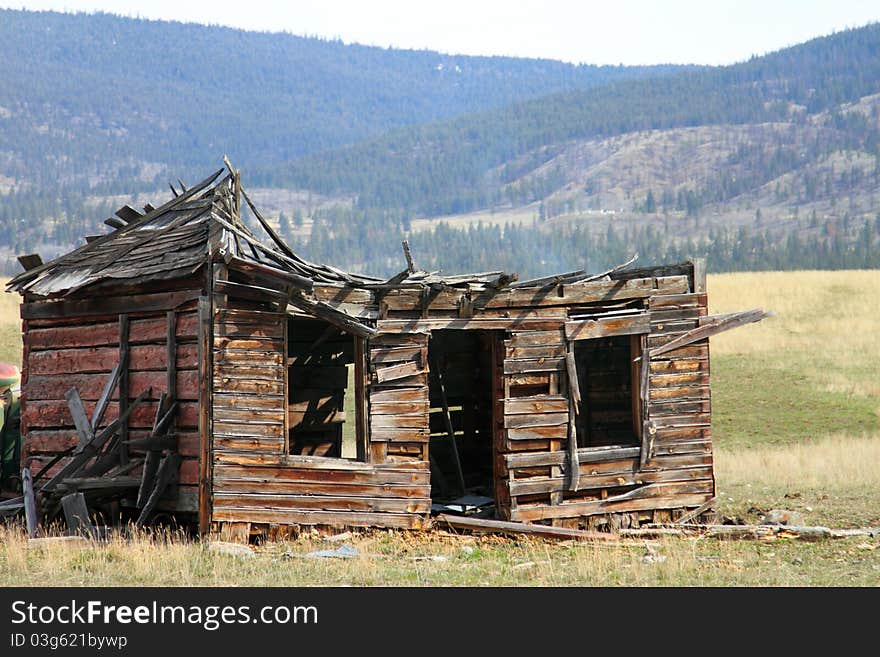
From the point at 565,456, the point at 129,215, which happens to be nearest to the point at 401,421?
the point at 565,456

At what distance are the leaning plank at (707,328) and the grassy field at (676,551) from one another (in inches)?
94.0

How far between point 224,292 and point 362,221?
15319 centimetres

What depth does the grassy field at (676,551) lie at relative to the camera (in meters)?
10.5

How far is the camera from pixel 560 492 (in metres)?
14.1

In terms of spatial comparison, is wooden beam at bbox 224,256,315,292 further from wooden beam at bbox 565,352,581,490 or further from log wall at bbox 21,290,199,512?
wooden beam at bbox 565,352,581,490

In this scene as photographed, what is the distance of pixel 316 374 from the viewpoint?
1569 cm

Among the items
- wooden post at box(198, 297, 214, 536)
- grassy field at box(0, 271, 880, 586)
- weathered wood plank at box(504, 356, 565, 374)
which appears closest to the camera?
grassy field at box(0, 271, 880, 586)

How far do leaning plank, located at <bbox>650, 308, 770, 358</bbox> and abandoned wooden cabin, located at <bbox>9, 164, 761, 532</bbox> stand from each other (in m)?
0.03

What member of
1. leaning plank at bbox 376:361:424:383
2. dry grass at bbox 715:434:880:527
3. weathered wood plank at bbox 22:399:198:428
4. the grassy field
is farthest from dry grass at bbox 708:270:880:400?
weathered wood plank at bbox 22:399:198:428

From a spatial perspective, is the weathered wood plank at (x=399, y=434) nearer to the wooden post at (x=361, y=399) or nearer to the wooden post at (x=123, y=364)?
the wooden post at (x=361, y=399)

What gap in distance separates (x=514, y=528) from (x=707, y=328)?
3.51 meters

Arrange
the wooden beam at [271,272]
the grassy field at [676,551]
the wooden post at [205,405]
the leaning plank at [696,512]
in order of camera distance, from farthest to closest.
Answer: the leaning plank at [696,512], the wooden post at [205,405], the wooden beam at [271,272], the grassy field at [676,551]

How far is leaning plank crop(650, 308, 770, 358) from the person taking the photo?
14477 millimetres

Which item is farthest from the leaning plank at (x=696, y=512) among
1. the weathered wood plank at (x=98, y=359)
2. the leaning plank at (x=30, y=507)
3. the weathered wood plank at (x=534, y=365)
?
the leaning plank at (x=30, y=507)
